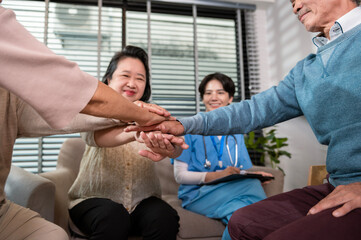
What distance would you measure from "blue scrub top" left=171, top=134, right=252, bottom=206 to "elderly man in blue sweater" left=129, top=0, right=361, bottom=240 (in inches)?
24.4

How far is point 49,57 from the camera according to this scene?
2.70 feet

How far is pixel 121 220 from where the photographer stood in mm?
1472

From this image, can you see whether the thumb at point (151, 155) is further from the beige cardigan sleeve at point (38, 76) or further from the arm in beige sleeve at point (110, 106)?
the beige cardigan sleeve at point (38, 76)

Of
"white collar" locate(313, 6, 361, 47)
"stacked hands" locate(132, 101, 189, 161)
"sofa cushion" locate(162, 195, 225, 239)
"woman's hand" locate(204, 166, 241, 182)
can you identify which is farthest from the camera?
"woman's hand" locate(204, 166, 241, 182)

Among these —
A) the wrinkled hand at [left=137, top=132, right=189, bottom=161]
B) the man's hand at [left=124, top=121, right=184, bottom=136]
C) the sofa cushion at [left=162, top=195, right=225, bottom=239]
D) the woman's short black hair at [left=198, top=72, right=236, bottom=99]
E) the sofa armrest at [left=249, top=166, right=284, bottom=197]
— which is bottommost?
the sofa cushion at [left=162, top=195, right=225, bottom=239]

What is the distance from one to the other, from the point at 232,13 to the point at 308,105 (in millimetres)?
3168

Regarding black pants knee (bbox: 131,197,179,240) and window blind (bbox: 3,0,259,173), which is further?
window blind (bbox: 3,0,259,173)

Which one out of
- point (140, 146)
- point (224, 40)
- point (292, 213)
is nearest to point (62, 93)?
point (292, 213)

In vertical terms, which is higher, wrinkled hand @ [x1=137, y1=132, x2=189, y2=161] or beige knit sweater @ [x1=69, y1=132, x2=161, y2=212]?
wrinkled hand @ [x1=137, y1=132, x2=189, y2=161]

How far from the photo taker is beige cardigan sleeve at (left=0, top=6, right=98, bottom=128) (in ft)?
2.56

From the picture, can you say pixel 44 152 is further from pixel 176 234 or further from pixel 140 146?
pixel 176 234

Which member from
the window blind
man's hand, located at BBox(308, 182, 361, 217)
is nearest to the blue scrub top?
man's hand, located at BBox(308, 182, 361, 217)

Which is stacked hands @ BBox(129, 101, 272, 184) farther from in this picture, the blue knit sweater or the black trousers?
the black trousers

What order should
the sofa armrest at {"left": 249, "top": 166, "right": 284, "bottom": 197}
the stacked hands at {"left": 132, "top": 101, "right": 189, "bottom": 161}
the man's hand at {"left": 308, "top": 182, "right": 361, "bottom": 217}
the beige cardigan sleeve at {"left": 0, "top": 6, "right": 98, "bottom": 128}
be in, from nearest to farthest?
the beige cardigan sleeve at {"left": 0, "top": 6, "right": 98, "bottom": 128} → the man's hand at {"left": 308, "top": 182, "right": 361, "bottom": 217} → the stacked hands at {"left": 132, "top": 101, "right": 189, "bottom": 161} → the sofa armrest at {"left": 249, "top": 166, "right": 284, "bottom": 197}
